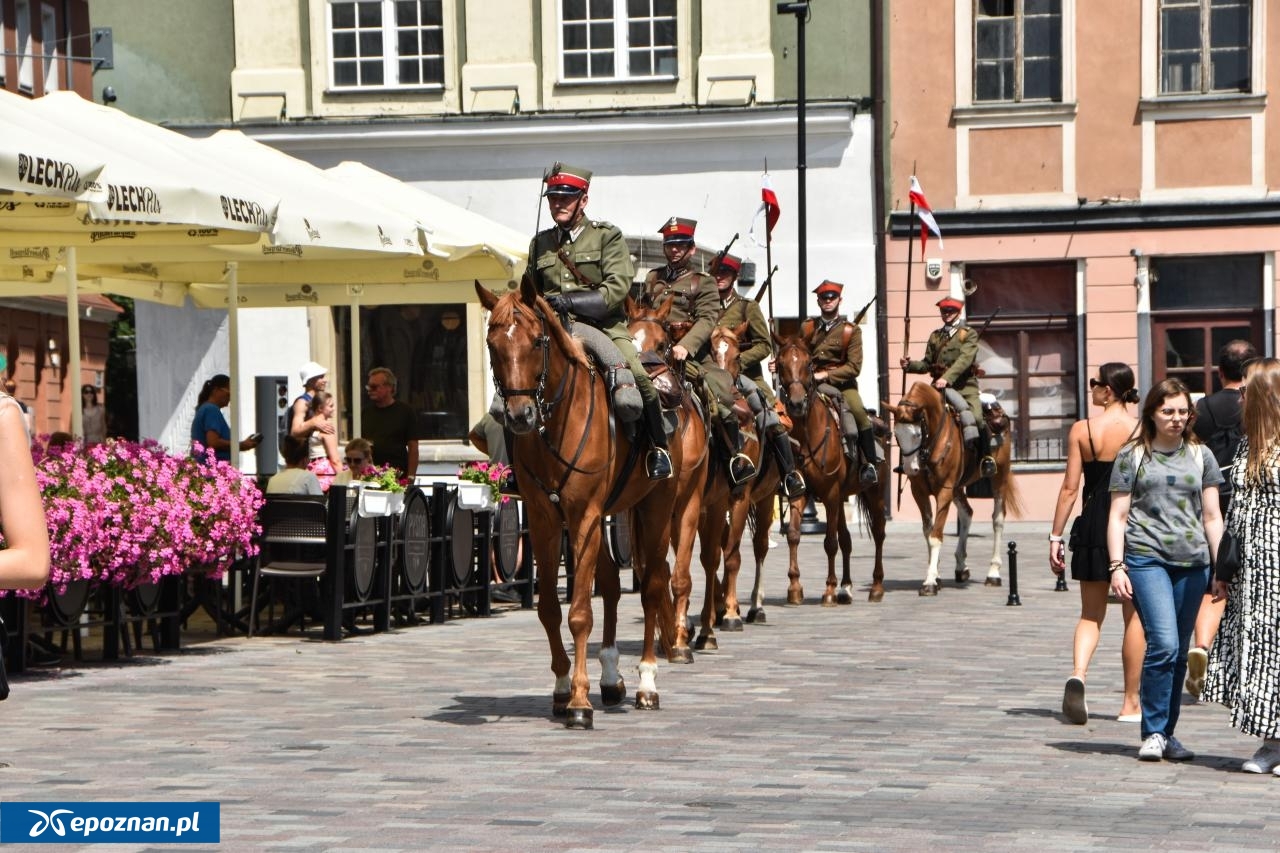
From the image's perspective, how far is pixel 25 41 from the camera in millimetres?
54812

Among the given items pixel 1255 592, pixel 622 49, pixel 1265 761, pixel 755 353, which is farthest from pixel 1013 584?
pixel 622 49

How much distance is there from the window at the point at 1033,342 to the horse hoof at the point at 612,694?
65.5 ft

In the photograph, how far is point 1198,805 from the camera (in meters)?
8.50

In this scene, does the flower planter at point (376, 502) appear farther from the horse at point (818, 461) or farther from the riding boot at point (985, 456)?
the riding boot at point (985, 456)

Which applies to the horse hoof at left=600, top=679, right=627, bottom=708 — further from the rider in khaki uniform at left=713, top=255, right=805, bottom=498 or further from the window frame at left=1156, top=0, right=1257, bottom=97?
the window frame at left=1156, top=0, right=1257, bottom=97

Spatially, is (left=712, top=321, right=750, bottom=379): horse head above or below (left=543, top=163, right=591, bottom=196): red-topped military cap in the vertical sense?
below

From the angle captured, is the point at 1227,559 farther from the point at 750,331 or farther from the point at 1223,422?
the point at 750,331

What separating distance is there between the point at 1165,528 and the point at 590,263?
3.21 metres

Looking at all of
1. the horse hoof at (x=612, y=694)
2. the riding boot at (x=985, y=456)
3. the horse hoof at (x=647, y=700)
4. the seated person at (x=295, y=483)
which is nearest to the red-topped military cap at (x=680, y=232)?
the seated person at (x=295, y=483)

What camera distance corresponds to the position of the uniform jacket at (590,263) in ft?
37.3

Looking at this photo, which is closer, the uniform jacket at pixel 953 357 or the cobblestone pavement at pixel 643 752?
the cobblestone pavement at pixel 643 752

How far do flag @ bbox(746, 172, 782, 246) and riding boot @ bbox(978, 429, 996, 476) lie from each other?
700 cm

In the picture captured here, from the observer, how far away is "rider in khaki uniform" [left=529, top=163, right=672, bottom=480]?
37.2 ft

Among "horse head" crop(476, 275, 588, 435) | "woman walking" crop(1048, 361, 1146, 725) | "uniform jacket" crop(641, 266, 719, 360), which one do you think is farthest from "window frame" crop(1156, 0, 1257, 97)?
"horse head" crop(476, 275, 588, 435)
